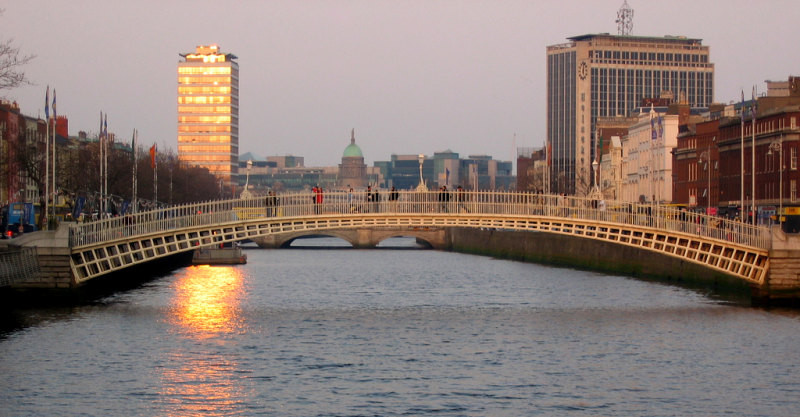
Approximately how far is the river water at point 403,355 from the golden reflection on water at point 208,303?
168mm

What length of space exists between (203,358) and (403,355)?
21.1 feet

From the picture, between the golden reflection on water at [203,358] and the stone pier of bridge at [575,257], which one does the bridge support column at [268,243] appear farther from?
the golden reflection on water at [203,358]

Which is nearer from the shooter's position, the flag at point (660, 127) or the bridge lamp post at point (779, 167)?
the bridge lamp post at point (779, 167)

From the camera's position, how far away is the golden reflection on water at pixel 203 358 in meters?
37.9

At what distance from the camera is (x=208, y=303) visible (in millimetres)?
66062

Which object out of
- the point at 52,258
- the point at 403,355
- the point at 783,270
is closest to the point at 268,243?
the point at 52,258

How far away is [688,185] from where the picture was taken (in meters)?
116

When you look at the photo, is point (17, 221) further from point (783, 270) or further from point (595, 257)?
point (783, 270)

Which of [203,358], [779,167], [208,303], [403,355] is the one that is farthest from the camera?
[779,167]

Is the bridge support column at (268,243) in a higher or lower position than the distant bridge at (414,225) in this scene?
lower

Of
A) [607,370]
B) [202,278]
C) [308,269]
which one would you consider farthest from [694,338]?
[308,269]

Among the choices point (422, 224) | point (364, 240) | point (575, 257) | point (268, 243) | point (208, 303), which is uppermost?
point (422, 224)

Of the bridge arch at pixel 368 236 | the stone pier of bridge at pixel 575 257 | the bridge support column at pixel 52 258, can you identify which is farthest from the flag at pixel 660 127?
the bridge support column at pixel 52 258

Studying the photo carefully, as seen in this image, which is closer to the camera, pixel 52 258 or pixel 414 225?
pixel 52 258
